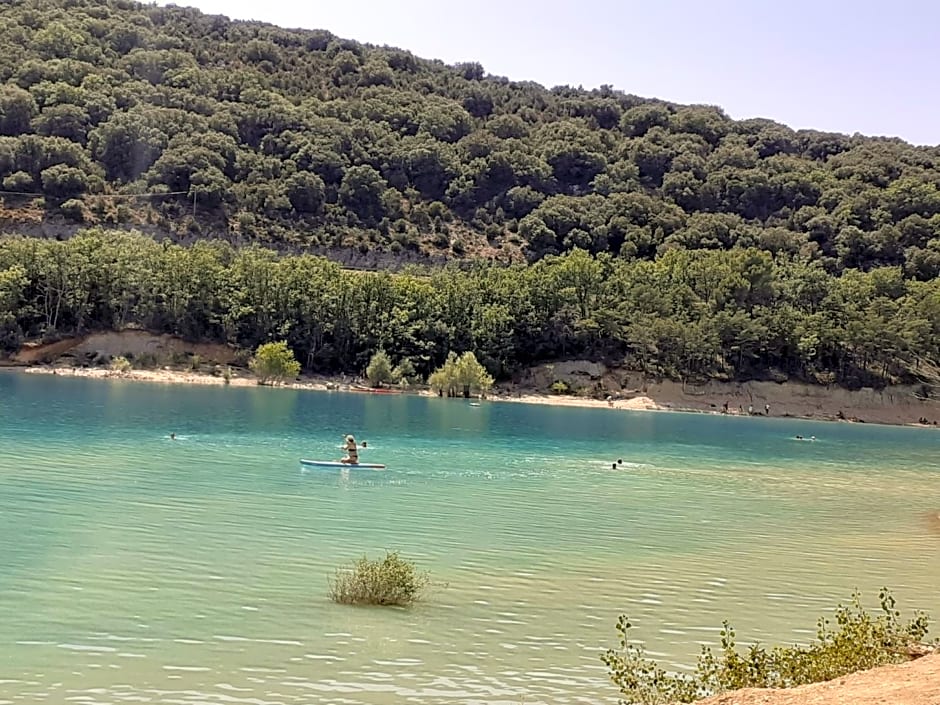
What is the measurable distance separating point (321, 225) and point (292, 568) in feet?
393

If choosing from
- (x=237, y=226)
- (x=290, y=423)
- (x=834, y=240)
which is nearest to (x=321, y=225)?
(x=237, y=226)

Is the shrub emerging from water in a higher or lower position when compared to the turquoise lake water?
higher

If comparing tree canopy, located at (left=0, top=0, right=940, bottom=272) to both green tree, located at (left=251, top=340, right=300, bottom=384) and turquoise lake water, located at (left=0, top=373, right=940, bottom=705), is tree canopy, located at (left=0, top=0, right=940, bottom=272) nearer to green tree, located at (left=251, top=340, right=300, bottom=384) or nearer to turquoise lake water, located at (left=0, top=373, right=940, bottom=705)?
green tree, located at (left=251, top=340, right=300, bottom=384)

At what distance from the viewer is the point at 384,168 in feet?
518

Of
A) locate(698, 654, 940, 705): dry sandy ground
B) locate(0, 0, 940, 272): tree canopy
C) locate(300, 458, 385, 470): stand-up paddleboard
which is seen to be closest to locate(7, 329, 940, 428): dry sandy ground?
locate(0, 0, 940, 272): tree canopy

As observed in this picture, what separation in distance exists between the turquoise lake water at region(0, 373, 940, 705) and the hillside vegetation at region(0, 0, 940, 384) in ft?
171

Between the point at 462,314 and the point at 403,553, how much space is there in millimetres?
83374

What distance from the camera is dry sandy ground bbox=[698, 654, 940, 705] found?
31.2 feet

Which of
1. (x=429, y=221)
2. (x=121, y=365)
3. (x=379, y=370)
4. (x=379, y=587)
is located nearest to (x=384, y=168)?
(x=429, y=221)

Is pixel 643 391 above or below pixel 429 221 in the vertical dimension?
below

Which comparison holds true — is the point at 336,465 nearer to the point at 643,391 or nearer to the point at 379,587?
the point at 379,587

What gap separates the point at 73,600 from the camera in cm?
1609

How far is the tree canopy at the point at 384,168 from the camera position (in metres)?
131

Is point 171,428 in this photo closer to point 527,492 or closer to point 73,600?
point 527,492
